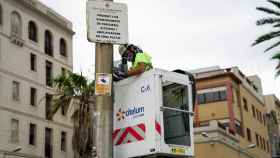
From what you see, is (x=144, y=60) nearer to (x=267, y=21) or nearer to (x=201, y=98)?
(x=267, y=21)

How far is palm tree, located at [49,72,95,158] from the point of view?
28.1 metres

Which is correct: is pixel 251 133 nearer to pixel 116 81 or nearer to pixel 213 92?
pixel 213 92

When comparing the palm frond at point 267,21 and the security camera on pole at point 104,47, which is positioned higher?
the palm frond at point 267,21

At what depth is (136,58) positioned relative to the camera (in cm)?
596

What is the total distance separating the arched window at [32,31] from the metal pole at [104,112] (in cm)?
3760

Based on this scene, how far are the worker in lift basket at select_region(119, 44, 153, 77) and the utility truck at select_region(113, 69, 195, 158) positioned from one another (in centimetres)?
19

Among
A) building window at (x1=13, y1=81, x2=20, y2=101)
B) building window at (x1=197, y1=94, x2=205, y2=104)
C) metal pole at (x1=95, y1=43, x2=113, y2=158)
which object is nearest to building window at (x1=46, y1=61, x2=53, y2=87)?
building window at (x1=13, y1=81, x2=20, y2=101)

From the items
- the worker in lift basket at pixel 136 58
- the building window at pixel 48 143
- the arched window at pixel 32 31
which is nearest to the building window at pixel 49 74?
the arched window at pixel 32 31

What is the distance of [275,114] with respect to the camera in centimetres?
7000

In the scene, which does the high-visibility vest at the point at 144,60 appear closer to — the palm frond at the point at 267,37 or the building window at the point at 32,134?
the palm frond at the point at 267,37

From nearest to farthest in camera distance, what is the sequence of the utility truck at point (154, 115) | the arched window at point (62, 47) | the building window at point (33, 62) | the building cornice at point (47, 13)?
the utility truck at point (154, 115)
the building cornice at point (47, 13)
the building window at point (33, 62)
the arched window at point (62, 47)

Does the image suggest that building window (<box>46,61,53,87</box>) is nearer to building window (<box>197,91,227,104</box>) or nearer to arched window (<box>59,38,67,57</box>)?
arched window (<box>59,38,67,57</box>)

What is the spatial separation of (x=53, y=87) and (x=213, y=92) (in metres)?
15.4

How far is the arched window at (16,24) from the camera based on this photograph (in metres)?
39.8
